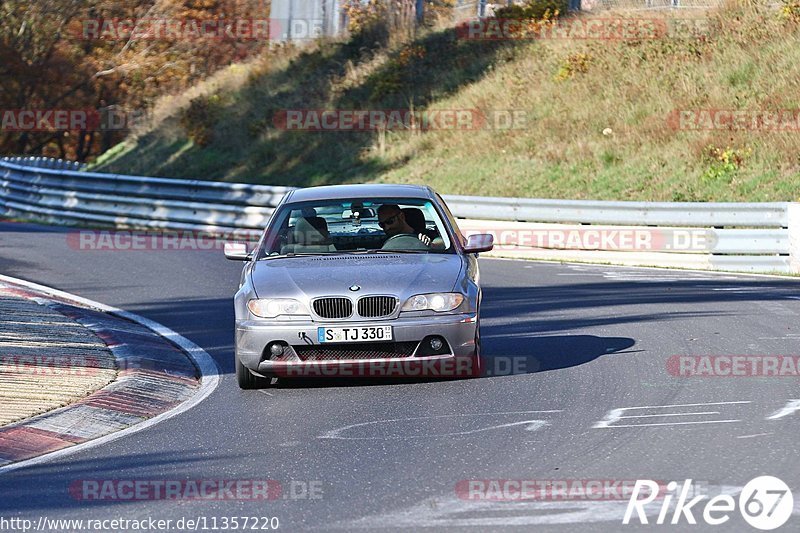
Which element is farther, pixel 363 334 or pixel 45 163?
pixel 45 163

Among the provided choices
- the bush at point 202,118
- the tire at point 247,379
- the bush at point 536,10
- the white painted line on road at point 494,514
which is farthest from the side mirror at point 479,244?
the bush at point 202,118

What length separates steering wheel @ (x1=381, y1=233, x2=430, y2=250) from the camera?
1073 cm

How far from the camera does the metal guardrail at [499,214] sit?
18984mm

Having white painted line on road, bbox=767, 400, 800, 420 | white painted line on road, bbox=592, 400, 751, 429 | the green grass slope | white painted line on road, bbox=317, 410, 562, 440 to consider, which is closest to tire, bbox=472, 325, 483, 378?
white painted line on road, bbox=317, 410, 562, 440

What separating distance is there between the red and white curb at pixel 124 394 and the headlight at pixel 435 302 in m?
1.74

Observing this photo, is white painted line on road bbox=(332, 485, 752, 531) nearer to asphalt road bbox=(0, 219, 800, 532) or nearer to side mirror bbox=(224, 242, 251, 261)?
asphalt road bbox=(0, 219, 800, 532)

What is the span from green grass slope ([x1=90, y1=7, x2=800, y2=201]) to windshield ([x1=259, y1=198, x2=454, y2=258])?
1353cm

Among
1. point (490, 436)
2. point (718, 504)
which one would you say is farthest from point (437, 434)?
point (718, 504)

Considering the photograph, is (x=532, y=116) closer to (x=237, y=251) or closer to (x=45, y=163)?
(x=45, y=163)

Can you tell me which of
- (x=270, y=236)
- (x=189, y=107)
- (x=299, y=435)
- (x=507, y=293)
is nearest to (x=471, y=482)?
(x=299, y=435)

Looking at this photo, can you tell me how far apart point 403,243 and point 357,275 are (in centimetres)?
96

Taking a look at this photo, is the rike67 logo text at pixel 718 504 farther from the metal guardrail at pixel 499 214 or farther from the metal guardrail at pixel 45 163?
the metal guardrail at pixel 45 163

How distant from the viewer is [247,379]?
33.2ft

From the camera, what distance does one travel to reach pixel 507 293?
1639cm
